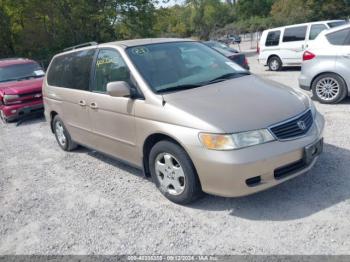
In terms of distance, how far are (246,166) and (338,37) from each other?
5.18m

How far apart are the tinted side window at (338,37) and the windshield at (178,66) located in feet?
11.5

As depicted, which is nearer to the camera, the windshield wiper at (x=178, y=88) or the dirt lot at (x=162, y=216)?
the dirt lot at (x=162, y=216)

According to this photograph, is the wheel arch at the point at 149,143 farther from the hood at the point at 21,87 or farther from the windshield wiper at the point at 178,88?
the hood at the point at 21,87

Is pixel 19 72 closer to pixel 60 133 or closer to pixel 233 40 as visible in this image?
pixel 60 133

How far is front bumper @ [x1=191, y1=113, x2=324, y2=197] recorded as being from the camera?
10.6 feet

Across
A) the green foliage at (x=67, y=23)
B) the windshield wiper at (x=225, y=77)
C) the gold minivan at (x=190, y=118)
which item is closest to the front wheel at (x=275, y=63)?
the gold minivan at (x=190, y=118)

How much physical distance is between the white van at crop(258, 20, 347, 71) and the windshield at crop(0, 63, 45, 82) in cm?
892

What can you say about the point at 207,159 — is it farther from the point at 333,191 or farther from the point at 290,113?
the point at 333,191

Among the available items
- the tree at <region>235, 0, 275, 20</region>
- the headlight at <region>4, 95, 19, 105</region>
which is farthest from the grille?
the tree at <region>235, 0, 275, 20</region>

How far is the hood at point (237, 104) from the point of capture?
3.34m

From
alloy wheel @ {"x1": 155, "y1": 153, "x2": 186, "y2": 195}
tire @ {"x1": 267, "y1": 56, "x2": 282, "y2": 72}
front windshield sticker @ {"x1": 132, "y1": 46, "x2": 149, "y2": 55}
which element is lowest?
tire @ {"x1": 267, "y1": 56, "x2": 282, "y2": 72}

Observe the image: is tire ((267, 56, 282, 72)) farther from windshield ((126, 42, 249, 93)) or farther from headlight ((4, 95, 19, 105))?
windshield ((126, 42, 249, 93))

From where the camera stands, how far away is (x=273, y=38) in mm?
14055

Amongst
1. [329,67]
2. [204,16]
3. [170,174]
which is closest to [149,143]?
[170,174]
